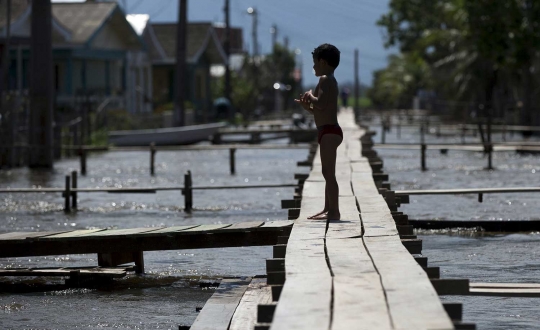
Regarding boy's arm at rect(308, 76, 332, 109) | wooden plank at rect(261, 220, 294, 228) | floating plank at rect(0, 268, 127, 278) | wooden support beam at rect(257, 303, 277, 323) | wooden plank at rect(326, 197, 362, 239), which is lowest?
floating plank at rect(0, 268, 127, 278)

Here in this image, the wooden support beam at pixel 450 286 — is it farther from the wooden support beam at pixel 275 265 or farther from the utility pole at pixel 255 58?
the utility pole at pixel 255 58

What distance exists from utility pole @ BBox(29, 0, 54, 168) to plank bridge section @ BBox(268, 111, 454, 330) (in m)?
18.2

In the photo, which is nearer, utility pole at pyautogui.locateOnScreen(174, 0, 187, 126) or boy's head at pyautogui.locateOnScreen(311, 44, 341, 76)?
boy's head at pyautogui.locateOnScreen(311, 44, 341, 76)

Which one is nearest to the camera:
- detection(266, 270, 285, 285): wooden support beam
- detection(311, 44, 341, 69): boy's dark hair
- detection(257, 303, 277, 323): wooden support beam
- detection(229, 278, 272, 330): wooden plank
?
detection(257, 303, 277, 323): wooden support beam

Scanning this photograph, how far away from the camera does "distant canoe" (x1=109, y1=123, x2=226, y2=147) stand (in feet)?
124

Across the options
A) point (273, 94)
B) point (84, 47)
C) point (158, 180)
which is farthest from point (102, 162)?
point (273, 94)

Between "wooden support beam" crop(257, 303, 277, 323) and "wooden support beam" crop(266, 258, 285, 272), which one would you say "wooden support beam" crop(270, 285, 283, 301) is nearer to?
"wooden support beam" crop(257, 303, 277, 323)

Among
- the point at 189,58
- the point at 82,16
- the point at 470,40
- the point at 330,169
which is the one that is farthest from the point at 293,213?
the point at 189,58

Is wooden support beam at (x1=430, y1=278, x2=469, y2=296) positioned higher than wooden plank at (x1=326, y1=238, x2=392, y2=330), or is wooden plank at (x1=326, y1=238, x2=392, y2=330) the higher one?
wooden plank at (x1=326, y1=238, x2=392, y2=330)

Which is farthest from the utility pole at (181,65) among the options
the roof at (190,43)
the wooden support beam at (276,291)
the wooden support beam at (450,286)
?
the wooden support beam at (450,286)

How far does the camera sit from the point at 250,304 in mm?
9547

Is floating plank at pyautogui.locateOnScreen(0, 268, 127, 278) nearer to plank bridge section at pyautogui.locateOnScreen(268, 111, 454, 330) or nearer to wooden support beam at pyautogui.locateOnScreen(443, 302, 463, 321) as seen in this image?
plank bridge section at pyautogui.locateOnScreen(268, 111, 454, 330)

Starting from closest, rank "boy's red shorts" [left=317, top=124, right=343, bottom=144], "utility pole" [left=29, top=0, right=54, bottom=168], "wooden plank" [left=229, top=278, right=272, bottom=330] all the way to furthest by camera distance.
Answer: "wooden plank" [left=229, top=278, right=272, bottom=330]
"boy's red shorts" [left=317, top=124, right=343, bottom=144]
"utility pole" [left=29, top=0, right=54, bottom=168]

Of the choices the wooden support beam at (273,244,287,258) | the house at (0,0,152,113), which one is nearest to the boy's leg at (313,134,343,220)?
the wooden support beam at (273,244,287,258)
